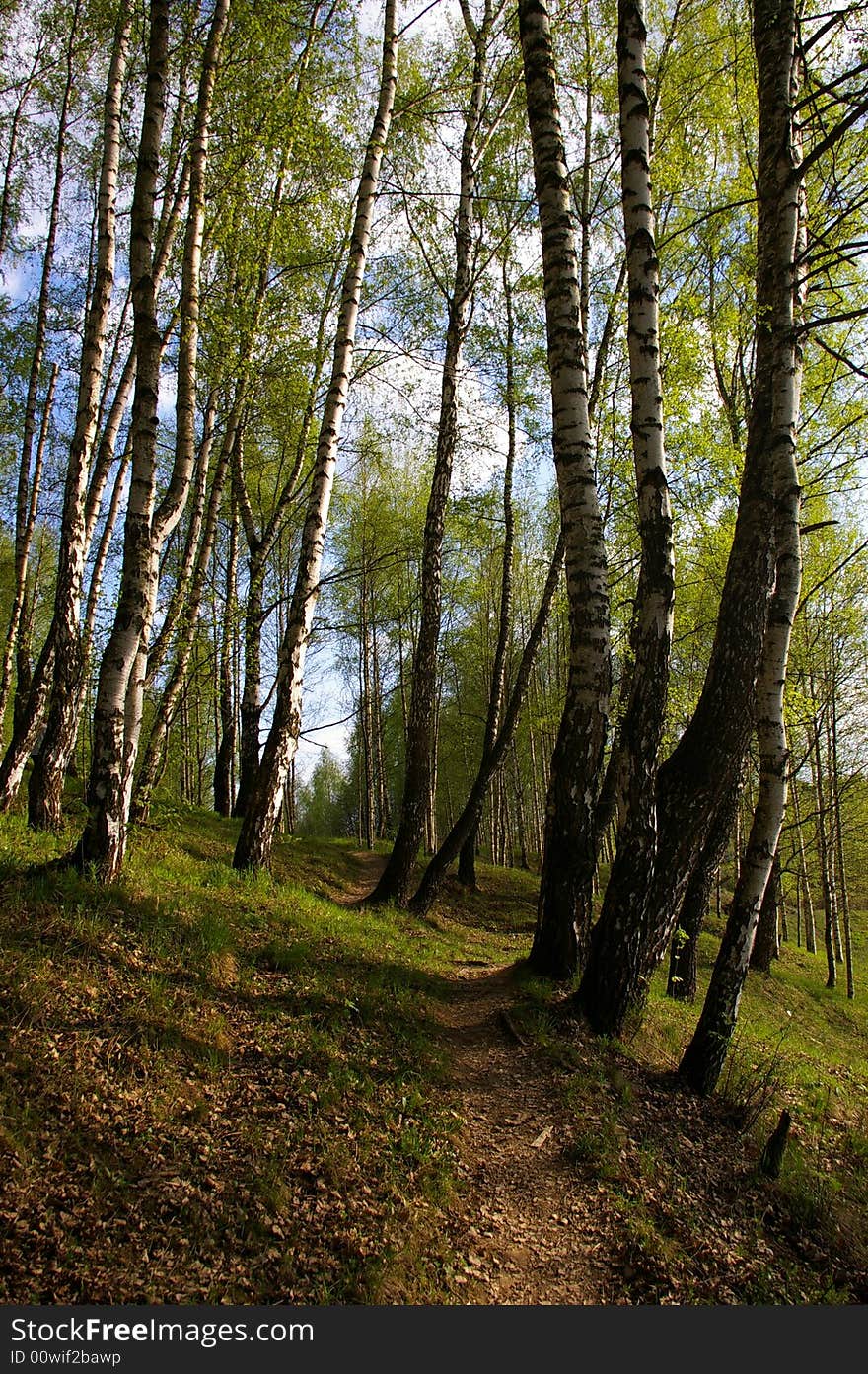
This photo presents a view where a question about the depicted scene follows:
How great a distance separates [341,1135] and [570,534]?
4.87m

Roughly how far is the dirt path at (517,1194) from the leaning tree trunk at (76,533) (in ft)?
15.7

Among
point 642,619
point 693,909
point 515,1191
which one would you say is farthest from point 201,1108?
point 693,909

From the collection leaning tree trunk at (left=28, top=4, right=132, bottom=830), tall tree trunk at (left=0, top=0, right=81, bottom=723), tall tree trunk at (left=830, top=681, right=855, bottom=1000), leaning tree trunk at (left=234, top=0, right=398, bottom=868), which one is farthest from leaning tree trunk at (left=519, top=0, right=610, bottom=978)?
tall tree trunk at (left=830, top=681, right=855, bottom=1000)

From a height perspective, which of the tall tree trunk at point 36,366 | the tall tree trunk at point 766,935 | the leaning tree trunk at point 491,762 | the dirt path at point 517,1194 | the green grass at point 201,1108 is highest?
the tall tree trunk at point 36,366

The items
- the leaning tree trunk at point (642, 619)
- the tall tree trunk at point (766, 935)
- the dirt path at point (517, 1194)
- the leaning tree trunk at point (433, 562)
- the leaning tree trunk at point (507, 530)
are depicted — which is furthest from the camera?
the tall tree trunk at point (766, 935)

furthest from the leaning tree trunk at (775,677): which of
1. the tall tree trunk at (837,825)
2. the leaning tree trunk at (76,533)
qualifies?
the tall tree trunk at (837,825)

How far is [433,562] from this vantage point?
Answer: 10.2m

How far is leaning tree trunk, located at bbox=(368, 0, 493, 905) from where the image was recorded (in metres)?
9.81

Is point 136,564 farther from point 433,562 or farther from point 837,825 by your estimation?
point 837,825

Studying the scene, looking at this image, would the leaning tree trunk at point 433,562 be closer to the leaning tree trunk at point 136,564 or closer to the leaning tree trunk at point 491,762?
the leaning tree trunk at point 491,762

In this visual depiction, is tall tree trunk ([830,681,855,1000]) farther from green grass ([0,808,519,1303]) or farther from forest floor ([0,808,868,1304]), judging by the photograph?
green grass ([0,808,519,1303])

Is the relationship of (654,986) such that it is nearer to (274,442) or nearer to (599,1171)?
(599,1171)

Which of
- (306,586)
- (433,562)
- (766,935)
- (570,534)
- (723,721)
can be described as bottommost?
(766,935)

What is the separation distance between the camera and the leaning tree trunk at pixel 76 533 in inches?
265
